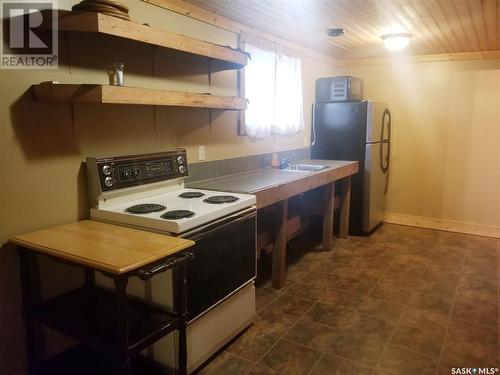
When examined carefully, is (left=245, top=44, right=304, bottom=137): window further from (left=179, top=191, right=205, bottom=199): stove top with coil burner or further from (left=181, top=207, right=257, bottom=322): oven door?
(left=181, top=207, right=257, bottom=322): oven door

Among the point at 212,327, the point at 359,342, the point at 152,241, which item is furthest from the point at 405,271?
the point at 152,241

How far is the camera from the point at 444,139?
4.70 meters

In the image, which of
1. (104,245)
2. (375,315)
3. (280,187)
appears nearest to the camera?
(104,245)

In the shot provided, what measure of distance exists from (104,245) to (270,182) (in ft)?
4.86

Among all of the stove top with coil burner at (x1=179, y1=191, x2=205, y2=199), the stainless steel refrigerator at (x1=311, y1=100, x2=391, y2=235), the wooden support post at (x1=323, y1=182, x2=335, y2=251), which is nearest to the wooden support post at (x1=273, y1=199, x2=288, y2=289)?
the stove top with coil burner at (x1=179, y1=191, x2=205, y2=199)

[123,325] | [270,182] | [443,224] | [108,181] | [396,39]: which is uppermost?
[396,39]

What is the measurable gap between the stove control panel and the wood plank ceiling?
1.11m

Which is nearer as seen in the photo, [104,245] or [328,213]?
[104,245]

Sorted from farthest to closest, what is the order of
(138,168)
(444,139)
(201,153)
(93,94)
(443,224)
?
(443,224) < (444,139) < (201,153) < (138,168) < (93,94)

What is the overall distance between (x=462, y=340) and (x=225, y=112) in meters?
2.31

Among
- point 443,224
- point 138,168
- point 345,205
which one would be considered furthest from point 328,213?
point 138,168

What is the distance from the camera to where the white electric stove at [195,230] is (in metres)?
1.91

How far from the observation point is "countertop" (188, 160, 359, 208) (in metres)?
2.62

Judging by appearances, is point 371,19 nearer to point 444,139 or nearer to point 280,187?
point 280,187
